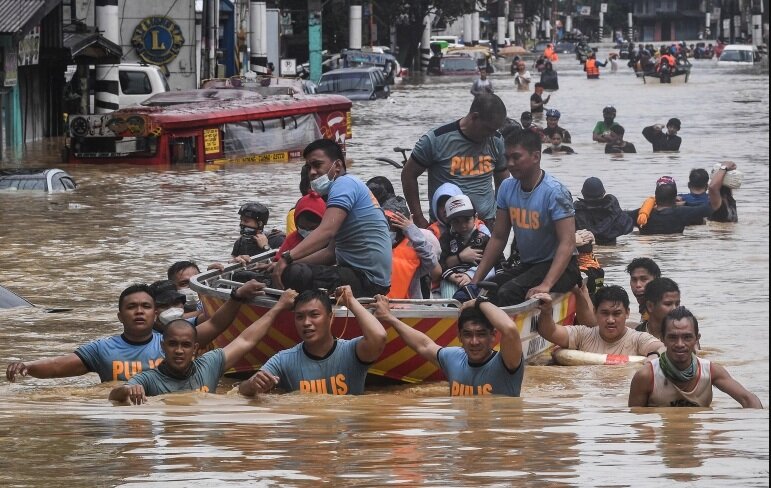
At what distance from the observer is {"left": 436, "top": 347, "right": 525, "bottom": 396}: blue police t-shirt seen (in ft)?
29.5

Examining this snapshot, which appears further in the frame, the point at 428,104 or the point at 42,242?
the point at 428,104

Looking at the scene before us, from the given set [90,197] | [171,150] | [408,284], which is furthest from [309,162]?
[171,150]

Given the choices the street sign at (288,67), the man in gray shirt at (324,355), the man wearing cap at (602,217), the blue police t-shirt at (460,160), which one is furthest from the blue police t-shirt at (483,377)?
the street sign at (288,67)

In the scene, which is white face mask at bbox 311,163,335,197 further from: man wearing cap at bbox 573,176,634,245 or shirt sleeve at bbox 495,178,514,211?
man wearing cap at bbox 573,176,634,245

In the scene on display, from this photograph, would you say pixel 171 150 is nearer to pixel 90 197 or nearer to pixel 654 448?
pixel 90 197

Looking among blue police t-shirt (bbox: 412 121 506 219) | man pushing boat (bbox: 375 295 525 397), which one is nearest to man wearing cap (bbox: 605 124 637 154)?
blue police t-shirt (bbox: 412 121 506 219)

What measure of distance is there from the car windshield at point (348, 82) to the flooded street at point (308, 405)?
84.2ft

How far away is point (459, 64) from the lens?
252 feet

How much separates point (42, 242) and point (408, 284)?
28.8 feet

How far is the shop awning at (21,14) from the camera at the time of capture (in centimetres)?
2789

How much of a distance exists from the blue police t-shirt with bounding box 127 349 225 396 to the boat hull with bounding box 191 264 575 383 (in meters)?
0.87

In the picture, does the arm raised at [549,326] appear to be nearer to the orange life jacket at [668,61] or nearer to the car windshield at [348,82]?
the car windshield at [348,82]

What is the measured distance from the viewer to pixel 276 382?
349 inches

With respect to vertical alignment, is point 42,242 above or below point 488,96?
below
